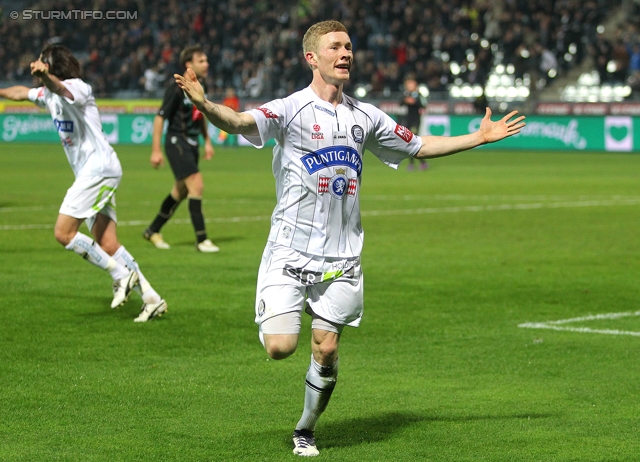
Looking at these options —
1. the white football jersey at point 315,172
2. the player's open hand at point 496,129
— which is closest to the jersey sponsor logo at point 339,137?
the white football jersey at point 315,172

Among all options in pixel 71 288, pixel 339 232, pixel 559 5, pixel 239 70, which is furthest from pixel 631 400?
pixel 239 70

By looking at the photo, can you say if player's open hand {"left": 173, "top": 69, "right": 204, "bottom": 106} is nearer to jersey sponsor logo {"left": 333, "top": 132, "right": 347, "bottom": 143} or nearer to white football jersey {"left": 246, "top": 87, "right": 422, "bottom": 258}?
white football jersey {"left": 246, "top": 87, "right": 422, "bottom": 258}

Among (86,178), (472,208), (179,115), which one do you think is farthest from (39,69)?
(472,208)

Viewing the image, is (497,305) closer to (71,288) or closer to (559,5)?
(71,288)

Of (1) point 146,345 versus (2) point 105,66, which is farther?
(2) point 105,66

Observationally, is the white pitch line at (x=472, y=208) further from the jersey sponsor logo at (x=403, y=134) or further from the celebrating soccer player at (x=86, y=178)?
the jersey sponsor logo at (x=403, y=134)

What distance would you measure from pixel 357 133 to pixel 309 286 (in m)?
0.76

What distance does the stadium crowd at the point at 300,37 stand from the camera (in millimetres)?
39750

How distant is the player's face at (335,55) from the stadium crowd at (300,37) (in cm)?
3367

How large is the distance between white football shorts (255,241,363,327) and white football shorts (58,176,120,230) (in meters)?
3.88

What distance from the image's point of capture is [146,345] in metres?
7.68

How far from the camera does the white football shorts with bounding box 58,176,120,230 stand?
875 centimetres

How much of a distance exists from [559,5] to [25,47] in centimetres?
2347

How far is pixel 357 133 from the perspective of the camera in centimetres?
530
